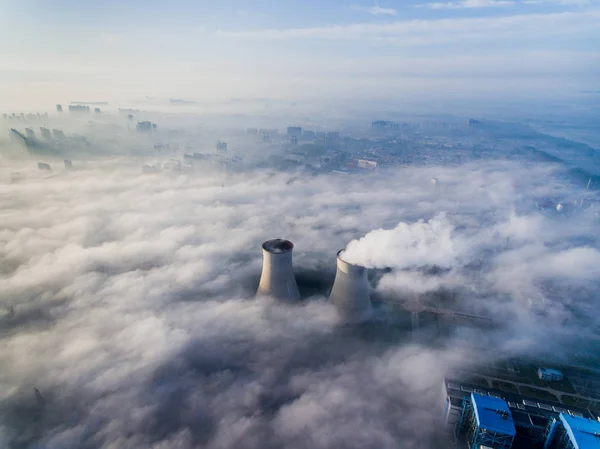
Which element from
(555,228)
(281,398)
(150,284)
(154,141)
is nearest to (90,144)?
(154,141)

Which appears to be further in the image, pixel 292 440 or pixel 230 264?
pixel 230 264

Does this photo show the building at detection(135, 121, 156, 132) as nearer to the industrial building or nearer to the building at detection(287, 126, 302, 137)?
the building at detection(287, 126, 302, 137)

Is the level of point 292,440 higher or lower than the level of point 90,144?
lower

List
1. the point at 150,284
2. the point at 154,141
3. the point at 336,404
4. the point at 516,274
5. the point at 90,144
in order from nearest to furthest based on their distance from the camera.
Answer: the point at 336,404
the point at 150,284
the point at 516,274
the point at 90,144
the point at 154,141

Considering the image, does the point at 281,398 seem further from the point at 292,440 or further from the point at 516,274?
the point at 516,274

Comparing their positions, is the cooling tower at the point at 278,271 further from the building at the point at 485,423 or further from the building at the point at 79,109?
the building at the point at 79,109

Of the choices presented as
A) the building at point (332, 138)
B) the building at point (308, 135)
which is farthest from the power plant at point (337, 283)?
the building at point (308, 135)

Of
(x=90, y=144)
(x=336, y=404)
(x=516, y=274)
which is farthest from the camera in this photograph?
(x=90, y=144)
